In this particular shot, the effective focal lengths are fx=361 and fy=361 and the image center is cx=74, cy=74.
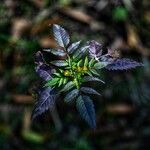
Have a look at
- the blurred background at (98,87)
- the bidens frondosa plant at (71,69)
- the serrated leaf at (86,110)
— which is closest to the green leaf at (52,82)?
the bidens frondosa plant at (71,69)

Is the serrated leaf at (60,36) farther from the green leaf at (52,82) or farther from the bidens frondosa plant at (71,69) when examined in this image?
the green leaf at (52,82)

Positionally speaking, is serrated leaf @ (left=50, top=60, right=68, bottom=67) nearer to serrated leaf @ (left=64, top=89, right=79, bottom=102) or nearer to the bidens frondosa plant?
the bidens frondosa plant

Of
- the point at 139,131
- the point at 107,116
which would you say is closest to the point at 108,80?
the point at 107,116

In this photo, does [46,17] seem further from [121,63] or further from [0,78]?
[121,63]

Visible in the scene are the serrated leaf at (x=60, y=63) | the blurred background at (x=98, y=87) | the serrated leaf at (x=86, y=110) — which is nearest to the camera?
the serrated leaf at (x=86, y=110)

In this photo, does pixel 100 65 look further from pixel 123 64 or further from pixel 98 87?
pixel 98 87

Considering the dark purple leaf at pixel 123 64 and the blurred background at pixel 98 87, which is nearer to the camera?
the dark purple leaf at pixel 123 64

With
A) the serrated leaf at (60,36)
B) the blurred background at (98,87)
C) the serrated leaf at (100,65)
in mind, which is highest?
the serrated leaf at (60,36)

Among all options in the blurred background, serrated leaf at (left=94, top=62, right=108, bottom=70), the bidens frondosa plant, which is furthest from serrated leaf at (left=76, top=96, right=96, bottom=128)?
the blurred background
